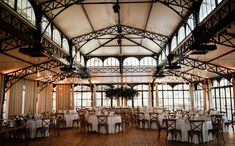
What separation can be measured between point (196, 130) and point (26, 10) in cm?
809

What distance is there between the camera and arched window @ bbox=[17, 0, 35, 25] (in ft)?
28.7

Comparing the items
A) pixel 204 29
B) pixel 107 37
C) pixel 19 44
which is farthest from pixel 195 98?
pixel 19 44

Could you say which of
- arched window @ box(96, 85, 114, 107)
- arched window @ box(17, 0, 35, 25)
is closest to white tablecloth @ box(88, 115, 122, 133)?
arched window @ box(17, 0, 35, 25)

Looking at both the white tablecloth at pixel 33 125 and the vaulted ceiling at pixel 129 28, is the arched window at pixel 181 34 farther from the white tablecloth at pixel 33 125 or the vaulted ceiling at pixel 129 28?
the white tablecloth at pixel 33 125

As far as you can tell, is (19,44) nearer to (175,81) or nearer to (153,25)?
(153,25)

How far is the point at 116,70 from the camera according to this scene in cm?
2188

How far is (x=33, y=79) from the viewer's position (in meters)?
18.6

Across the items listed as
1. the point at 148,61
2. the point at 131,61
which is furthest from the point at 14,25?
the point at 148,61

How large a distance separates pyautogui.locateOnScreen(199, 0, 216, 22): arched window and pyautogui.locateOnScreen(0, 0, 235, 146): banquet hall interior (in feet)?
0.14

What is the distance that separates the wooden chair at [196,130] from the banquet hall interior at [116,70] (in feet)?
0.12

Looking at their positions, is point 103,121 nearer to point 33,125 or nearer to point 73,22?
point 33,125

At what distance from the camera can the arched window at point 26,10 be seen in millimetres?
8738

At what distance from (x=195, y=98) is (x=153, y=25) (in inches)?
468

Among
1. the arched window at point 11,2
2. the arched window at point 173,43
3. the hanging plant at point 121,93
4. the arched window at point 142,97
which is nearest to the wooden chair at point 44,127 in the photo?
the arched window at point 11,2
